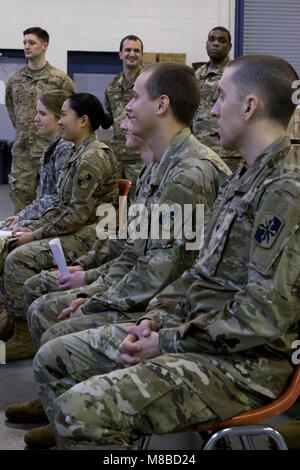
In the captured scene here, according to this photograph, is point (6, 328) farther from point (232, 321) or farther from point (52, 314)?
point (232, 321)

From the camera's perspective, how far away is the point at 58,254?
2742 millimetres

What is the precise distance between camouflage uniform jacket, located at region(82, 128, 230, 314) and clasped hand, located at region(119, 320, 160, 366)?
0.36m

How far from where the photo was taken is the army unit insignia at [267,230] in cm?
154

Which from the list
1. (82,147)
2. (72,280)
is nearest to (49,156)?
(82,147)

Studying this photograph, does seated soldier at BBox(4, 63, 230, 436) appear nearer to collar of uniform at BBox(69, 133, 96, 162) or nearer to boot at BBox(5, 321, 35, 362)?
collar of uniform at BBox(69, 133, 96, 162)

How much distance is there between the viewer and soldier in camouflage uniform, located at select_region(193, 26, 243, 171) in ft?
18.6

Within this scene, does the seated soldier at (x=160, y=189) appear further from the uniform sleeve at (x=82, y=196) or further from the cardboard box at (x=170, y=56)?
the cardboard box at (x=170, y=56)

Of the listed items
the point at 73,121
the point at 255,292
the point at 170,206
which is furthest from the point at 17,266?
the point at 255,292

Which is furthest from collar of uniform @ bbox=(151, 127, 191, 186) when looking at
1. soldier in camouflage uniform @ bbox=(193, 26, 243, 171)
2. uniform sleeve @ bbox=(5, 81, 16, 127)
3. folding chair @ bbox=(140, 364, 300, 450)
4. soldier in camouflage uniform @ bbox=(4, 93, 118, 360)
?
uniform sleeve @ bbox=(5, 81, 16, 127)

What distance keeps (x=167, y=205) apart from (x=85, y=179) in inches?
52.2

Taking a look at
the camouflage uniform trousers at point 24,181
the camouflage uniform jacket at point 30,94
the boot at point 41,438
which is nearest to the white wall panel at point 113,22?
the camouflage uniform jacket at point 30,94

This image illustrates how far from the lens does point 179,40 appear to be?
1015cm
